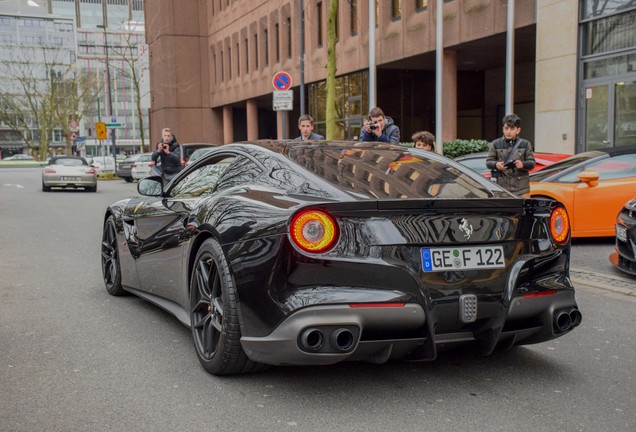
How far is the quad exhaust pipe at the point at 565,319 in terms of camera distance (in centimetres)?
380

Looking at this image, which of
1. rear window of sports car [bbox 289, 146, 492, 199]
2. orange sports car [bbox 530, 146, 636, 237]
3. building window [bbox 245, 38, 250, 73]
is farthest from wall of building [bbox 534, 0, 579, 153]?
building window [bbox 245, 38, 250, 73]

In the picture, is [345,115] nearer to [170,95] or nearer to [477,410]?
[170,95]

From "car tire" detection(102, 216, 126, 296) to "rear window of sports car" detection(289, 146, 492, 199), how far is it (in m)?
2.58

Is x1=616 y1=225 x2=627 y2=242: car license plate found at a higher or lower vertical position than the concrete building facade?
lower

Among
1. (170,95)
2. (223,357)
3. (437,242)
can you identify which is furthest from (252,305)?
(170,95)

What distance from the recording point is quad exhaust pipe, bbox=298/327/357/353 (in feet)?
11.1

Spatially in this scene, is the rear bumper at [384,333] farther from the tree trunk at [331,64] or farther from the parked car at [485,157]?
the tree trunk at [331,64]

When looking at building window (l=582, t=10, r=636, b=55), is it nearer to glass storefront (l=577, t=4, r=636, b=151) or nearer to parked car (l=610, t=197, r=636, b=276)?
glass storefront (l=577, t=4, r=636, b=151)

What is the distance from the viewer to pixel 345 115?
103 feet

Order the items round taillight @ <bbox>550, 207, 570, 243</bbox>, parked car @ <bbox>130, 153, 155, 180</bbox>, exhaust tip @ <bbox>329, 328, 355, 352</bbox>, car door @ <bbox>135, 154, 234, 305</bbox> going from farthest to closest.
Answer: parked car @ <bbox>130, 153, 155, 180</bbox>, car door @ <bbox>135, 154, 234, 305</bbox>, round taillight @ <bbox>550, 207, 570, 243</bbox>, exhaust tip @ <bbox>329, 328, 355, 352</bbox>

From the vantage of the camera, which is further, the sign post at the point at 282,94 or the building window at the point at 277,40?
the building window at the point at 277,40

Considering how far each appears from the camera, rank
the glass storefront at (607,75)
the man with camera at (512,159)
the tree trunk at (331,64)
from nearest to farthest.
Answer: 1. the man with camera at (512,159)
2. the glass storefront at (607,75)
3. the tree trunk at (331,64)

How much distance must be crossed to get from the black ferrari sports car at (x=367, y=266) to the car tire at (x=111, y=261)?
2.14m

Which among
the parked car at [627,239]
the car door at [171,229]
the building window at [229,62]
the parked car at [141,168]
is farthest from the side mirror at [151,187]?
the building window at [229,62]
